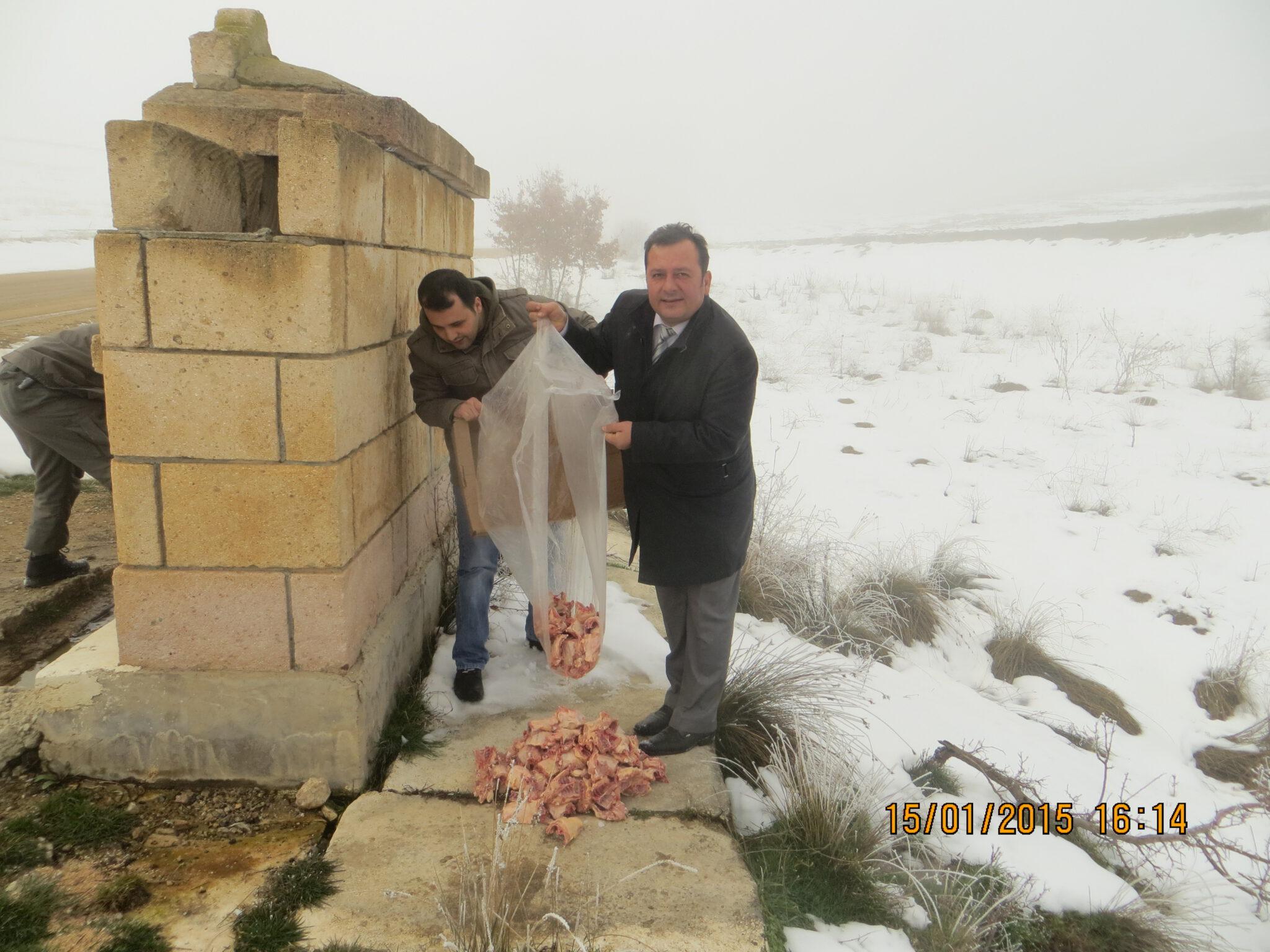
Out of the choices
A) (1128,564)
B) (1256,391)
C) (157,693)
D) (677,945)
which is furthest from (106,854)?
(1256,391)

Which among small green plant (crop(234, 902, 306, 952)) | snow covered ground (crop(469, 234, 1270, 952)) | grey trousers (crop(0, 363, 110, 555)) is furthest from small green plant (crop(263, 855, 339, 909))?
grey trousers (crop(0, 363, 110, 555))

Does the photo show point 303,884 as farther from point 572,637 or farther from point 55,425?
point 55,425

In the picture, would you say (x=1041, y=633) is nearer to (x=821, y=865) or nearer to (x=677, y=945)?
(x=821, y=865)

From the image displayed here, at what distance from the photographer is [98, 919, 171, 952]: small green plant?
208cm

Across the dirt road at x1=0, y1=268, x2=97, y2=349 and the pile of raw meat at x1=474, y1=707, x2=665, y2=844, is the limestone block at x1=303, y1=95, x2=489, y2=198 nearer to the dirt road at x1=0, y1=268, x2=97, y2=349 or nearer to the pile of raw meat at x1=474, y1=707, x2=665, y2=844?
the pile of raw meat at x1=474, y1=707, x2=665, y2=844

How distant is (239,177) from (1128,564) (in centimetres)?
652

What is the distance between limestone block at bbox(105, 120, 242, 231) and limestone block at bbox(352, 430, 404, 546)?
97 centimetres

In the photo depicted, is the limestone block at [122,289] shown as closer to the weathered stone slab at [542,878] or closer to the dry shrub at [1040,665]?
the weathered stone slab at [542,878]

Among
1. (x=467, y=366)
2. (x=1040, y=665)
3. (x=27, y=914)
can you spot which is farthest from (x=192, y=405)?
(x=1040, y=665)

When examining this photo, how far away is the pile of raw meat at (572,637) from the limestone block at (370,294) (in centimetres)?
125

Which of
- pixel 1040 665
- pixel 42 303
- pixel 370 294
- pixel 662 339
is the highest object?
pixel 370 294

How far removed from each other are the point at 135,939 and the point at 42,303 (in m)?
16.4

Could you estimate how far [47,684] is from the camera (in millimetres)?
2754

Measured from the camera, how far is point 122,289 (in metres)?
2.51
